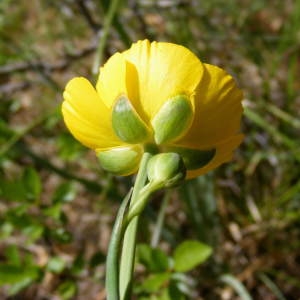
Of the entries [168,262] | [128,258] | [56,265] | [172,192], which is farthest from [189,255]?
[172,192]

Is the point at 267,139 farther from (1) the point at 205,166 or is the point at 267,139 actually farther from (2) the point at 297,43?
(1) the point at 205,166

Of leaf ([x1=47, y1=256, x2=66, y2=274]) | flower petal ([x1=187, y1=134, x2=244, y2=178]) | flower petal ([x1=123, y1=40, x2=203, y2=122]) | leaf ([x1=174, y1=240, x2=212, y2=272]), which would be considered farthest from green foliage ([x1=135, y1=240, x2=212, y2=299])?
flower petal ([x1=123, y1=40, x2=203, y2=122])

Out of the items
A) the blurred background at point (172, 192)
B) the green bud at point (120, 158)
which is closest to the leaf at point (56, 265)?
the blurred background at point (172, 192)

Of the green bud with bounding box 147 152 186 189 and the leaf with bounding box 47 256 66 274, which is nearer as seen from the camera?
the green bud with bounding box 147 152 186 189

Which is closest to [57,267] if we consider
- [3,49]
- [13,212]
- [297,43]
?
[13,212]

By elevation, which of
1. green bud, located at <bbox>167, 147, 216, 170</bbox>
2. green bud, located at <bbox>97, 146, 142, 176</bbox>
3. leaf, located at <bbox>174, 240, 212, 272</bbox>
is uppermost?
green bud, located at <bbox>167, 147, 216, 170</bbox>

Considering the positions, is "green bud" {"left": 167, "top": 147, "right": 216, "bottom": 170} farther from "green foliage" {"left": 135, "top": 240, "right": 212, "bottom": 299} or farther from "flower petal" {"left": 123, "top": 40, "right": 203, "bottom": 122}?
"green foliage" {"left": 135, "top": 240, "right": 212, "bottom": 299}
